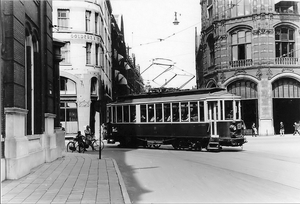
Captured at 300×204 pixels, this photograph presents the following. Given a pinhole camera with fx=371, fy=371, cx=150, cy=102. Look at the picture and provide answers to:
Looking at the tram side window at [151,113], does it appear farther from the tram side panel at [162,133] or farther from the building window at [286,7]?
the building window at [286,7]

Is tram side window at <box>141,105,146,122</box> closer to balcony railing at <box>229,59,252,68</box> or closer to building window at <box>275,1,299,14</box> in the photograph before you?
balcony railing at <box>229,59,252,68</box>

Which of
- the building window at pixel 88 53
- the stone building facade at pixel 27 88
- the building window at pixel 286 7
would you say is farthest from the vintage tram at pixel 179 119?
the building window at pixel 286 7

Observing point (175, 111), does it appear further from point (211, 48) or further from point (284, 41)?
point (211, 48)

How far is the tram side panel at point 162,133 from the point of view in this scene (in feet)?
63.1

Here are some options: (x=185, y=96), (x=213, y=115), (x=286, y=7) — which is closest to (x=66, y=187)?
(x=213, y=115)

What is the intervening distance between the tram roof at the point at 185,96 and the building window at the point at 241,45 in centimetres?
1626

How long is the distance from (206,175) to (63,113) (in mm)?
24666

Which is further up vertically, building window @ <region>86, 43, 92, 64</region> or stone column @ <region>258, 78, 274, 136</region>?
building window @ <region>86, 43, 92, 64</region>

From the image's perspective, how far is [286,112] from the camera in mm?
32438

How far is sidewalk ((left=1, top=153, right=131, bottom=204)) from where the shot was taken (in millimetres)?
7094

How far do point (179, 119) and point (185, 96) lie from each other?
1.28 m

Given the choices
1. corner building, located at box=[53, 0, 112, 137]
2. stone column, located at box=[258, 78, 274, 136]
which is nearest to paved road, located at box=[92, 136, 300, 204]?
corner building, located at box=[53, 0, 112, 137]

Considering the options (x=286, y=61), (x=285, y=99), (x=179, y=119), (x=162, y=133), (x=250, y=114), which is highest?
(x=286, y=61)

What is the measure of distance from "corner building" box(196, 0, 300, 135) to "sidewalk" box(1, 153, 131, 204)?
25180 millimetres
